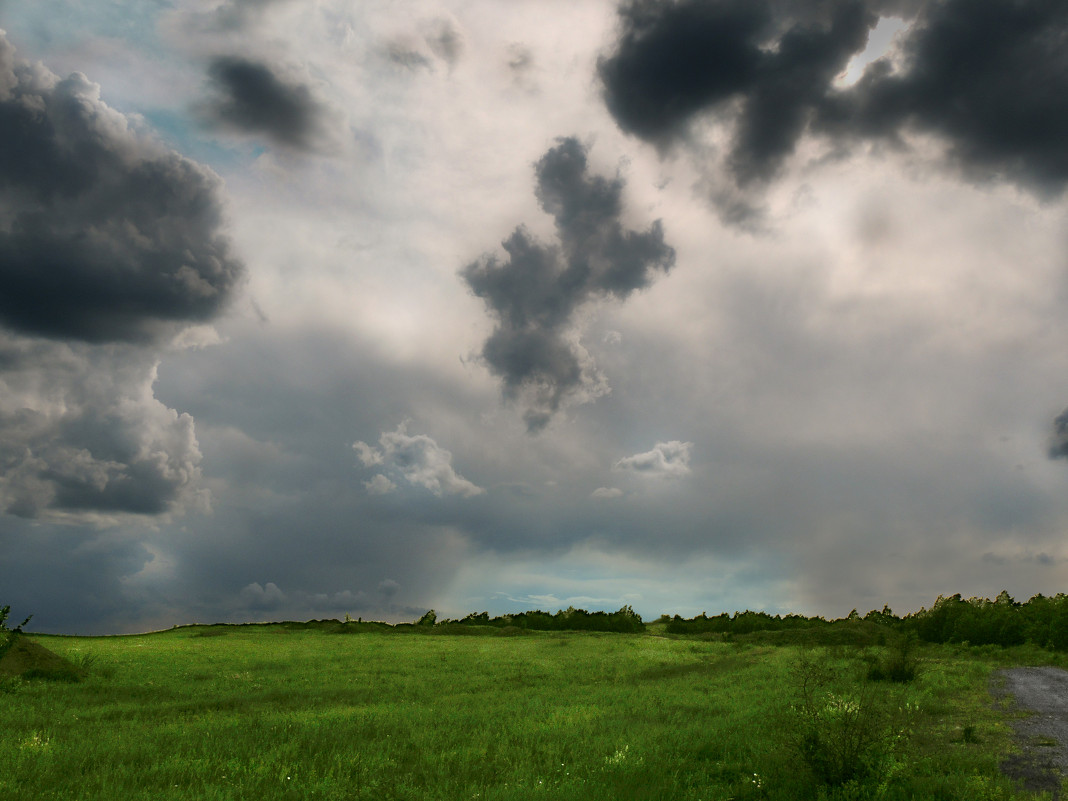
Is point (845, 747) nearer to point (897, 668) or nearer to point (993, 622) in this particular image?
point (897, 668)

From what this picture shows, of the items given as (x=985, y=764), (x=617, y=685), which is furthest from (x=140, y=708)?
(x=985, y=764)

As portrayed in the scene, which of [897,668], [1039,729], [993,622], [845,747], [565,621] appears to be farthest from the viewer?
[565,621]

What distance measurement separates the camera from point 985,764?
1174 cm

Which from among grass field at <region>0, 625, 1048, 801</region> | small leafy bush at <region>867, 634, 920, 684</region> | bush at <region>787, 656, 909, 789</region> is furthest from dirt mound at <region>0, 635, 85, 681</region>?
small leafy bush at <region>867, 634, 920, 684</region>

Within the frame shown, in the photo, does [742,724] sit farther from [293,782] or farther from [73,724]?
[73,724]

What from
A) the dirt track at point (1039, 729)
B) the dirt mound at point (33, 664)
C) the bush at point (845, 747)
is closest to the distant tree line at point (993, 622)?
the dirt track at point (1039, 729)

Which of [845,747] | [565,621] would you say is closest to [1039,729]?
[845,747]

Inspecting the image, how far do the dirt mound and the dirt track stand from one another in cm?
3195

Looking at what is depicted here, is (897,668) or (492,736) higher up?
(897,668)

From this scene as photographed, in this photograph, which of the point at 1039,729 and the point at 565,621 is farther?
the point at 565,621

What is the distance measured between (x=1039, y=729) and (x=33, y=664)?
35.1 m

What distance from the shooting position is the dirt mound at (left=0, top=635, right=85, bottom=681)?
80.8ft

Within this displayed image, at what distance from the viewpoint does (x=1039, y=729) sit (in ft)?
48.6

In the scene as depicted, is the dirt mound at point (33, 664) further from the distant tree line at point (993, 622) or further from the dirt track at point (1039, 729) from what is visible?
the distant tree line at point (993, 622)
